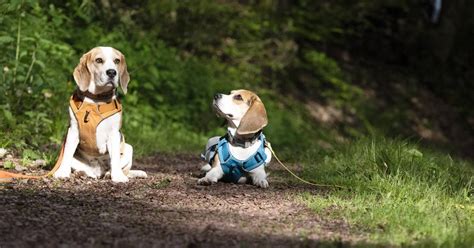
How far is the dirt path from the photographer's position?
4484mm

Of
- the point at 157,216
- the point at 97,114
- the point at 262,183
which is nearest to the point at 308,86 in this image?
the point at 262,183

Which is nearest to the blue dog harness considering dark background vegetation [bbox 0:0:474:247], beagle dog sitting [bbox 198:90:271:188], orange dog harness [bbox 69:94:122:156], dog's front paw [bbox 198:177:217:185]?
beagle dog sitting [bbox 198:90:271:188]

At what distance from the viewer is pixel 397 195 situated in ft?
20.0

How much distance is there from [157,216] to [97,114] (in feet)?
5.53

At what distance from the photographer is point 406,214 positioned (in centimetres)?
527

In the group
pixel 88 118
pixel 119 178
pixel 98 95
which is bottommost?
pixel 119 178

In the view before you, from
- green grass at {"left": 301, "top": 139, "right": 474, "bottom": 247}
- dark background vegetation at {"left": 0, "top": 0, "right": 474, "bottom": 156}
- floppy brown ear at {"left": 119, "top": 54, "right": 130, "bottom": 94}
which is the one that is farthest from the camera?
dark background vegetation at {"left": 0, "top": 0, "right": 474, "bottom": 156}

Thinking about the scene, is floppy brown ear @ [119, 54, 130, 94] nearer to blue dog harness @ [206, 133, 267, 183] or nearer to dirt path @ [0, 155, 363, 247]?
dirt path @ [0, 155, 363, 247]

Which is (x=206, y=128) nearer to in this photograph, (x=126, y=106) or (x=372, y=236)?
(x=126, y=106)

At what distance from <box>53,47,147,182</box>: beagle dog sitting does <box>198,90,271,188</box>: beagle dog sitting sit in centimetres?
89

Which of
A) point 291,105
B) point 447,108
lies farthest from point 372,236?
point 447,108

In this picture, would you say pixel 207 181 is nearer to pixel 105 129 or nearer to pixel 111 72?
pixel 105 129

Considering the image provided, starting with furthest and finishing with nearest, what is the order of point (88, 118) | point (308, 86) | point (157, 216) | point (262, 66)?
point (308, 86) → point (262, 66) → point (88, 118) → point (157, 216)

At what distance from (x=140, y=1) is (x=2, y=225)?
37.6 feet
